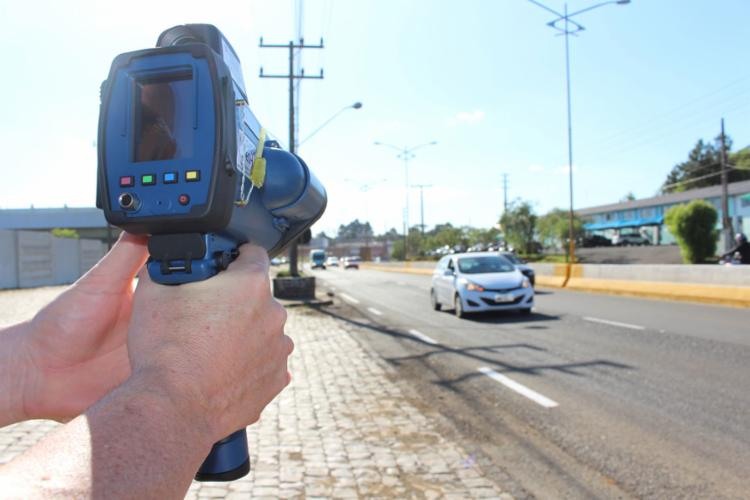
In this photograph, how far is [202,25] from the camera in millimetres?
1368

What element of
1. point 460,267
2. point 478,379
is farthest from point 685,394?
point 460,267

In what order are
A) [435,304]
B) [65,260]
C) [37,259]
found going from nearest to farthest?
1. [435,304]
2. [37,259]
3. [65,260]

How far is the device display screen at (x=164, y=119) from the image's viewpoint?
1.15 metres

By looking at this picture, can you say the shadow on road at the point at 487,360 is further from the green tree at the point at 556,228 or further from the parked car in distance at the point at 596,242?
the parked car in distance at the point at 596,242

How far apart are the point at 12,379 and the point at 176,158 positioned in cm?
82

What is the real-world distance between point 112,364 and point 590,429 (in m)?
4.34

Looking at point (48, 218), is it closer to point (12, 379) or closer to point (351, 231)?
point (12, 379)

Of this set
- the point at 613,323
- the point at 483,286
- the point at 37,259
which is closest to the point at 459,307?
the point at 483,286

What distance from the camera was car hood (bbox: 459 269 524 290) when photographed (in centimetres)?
1281

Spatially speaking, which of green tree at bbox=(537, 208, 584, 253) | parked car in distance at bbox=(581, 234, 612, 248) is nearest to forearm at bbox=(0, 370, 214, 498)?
green tree at bbox=(537, 208, 584, 253)

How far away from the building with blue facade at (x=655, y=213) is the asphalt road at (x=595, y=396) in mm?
46831

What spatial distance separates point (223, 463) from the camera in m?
1.29

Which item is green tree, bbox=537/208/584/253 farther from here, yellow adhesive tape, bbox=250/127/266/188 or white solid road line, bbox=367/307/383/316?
yellow adhesive tape, bbox=250/127/266/188

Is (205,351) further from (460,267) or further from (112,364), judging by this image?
(460,267)
